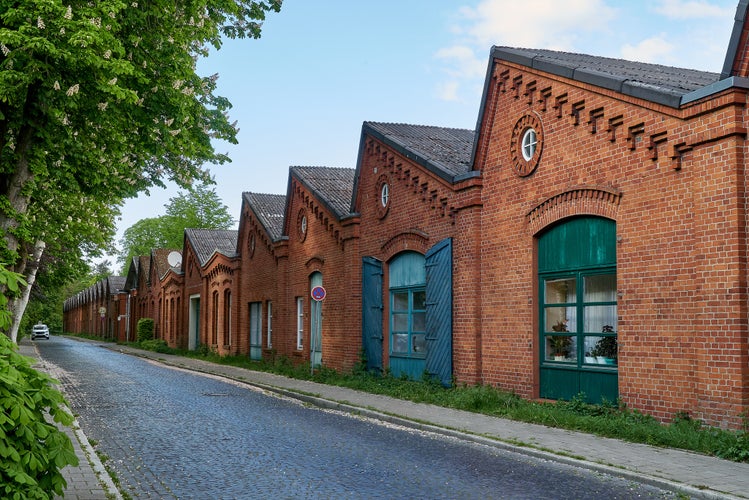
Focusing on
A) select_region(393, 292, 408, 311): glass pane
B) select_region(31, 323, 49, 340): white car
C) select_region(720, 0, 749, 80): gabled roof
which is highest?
select_region(720, 0, 749, 80): gabled roof

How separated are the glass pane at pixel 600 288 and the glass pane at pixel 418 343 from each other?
5.67 meters

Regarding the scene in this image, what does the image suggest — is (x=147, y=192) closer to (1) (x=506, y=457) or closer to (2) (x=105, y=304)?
(1) (x=506, y=457)

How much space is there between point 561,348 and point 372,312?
7.34 meters

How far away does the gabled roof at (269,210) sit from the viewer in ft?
93.1

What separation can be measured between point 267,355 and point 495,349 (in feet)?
49.2

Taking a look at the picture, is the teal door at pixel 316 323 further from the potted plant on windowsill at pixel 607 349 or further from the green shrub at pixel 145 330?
the green shrub at pixel 145 330

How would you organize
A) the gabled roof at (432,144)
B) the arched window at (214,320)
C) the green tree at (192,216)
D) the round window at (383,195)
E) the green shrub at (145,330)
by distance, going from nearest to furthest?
the gabled roof at (432,144) → the round window at (383,195) → the arched window at (214,320) → the green shrub at (145,330) → the green tree at (192,216)

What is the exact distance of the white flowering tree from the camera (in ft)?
34.2

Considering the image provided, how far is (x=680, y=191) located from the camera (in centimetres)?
1063

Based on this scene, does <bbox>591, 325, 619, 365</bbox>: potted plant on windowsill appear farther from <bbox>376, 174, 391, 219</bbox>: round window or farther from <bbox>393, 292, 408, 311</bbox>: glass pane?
<bbox>376, 174, 391, 219</bbox>: round window

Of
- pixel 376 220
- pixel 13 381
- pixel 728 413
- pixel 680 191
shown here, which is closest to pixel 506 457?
pixel 728 413

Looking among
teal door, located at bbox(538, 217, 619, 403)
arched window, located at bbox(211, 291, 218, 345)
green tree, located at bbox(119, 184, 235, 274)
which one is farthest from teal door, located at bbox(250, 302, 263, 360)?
green tree, located at bbox(119, 184, 235, 274)

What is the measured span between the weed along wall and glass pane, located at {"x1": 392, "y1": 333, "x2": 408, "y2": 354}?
0.07 metres

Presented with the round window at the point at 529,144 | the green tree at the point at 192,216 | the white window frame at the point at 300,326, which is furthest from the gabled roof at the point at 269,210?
the green tree at the point at 192,216
